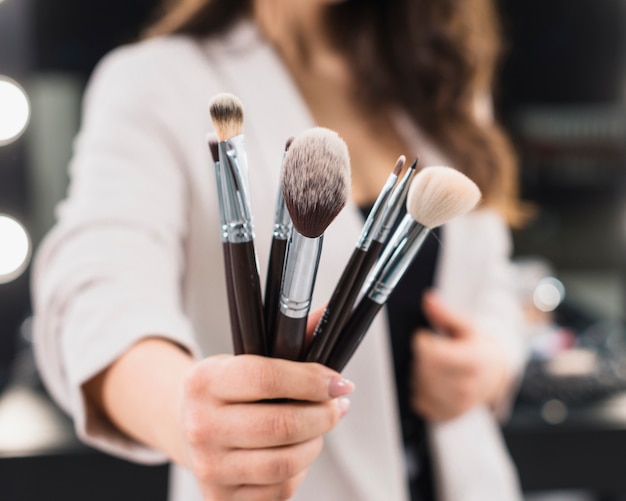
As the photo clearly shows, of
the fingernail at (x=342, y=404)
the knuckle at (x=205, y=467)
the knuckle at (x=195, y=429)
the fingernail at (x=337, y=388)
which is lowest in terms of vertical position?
the knuckle at (x=205, y=467)

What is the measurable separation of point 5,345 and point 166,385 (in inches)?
25.1

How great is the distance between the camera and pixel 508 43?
3.26 ft

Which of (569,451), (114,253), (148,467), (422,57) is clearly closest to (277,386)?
(114,253)

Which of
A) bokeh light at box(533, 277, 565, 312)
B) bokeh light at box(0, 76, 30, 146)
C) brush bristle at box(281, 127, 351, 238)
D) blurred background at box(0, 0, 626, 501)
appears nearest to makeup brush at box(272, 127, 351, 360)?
brush bristle at box(281, 127, 351, 238)

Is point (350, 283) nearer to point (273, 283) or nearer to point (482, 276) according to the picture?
point (273, 283)

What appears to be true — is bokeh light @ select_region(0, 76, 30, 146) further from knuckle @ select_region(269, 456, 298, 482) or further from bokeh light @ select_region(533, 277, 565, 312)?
bokeh light @ select_region(533, 277, 565, 312)

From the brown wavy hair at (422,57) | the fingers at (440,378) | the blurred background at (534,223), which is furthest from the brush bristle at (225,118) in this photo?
the blurred background at (534,223)

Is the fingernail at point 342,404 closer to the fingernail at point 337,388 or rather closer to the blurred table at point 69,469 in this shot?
the fingernail at point 337,388

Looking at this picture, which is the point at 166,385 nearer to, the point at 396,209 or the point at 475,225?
the point at 396,209

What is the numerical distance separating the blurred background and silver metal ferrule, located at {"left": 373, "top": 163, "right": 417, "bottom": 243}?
42cm

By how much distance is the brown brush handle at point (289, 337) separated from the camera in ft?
0.50

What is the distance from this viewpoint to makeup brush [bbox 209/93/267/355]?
15cm

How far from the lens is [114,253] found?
252 mm

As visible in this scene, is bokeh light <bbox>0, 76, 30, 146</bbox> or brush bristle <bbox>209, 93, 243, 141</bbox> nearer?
brush bristle <bbox>209, 93, 243, 141</bbox>
